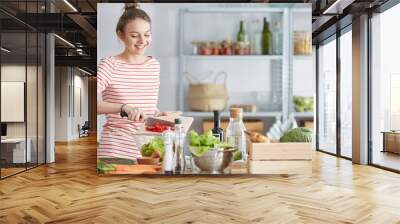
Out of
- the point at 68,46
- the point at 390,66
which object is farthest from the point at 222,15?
the point at 68,46

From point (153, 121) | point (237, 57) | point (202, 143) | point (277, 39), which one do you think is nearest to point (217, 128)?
point (202, 143)

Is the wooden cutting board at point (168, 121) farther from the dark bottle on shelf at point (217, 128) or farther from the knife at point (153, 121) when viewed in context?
the dark bottle on shelf at point (217, 128)

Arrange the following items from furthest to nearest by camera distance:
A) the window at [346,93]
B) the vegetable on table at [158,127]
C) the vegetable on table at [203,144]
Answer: the window at [346,93] → the vegetable on table at [158,127] → the vegetable on table at [203,144]

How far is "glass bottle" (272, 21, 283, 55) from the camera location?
5.64m

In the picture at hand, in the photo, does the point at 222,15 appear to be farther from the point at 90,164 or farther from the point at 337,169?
the point at 90,164

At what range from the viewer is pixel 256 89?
222 inches

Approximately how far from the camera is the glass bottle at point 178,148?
535 cm

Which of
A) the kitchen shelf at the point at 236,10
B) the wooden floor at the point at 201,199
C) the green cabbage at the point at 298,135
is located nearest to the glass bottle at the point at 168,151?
the wooden floor at the point at 201,199

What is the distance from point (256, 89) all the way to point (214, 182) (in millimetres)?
1281

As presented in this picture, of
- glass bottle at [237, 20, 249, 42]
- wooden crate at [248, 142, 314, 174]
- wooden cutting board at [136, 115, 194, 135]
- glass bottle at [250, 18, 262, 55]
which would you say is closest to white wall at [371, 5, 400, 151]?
wooden crate at [248, 142, 314, 174]

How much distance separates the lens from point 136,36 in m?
5.54

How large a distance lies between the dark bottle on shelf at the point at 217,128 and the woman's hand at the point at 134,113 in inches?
34.7

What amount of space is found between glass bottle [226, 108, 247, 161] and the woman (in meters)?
0.95

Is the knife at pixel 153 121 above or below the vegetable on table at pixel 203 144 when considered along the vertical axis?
above
